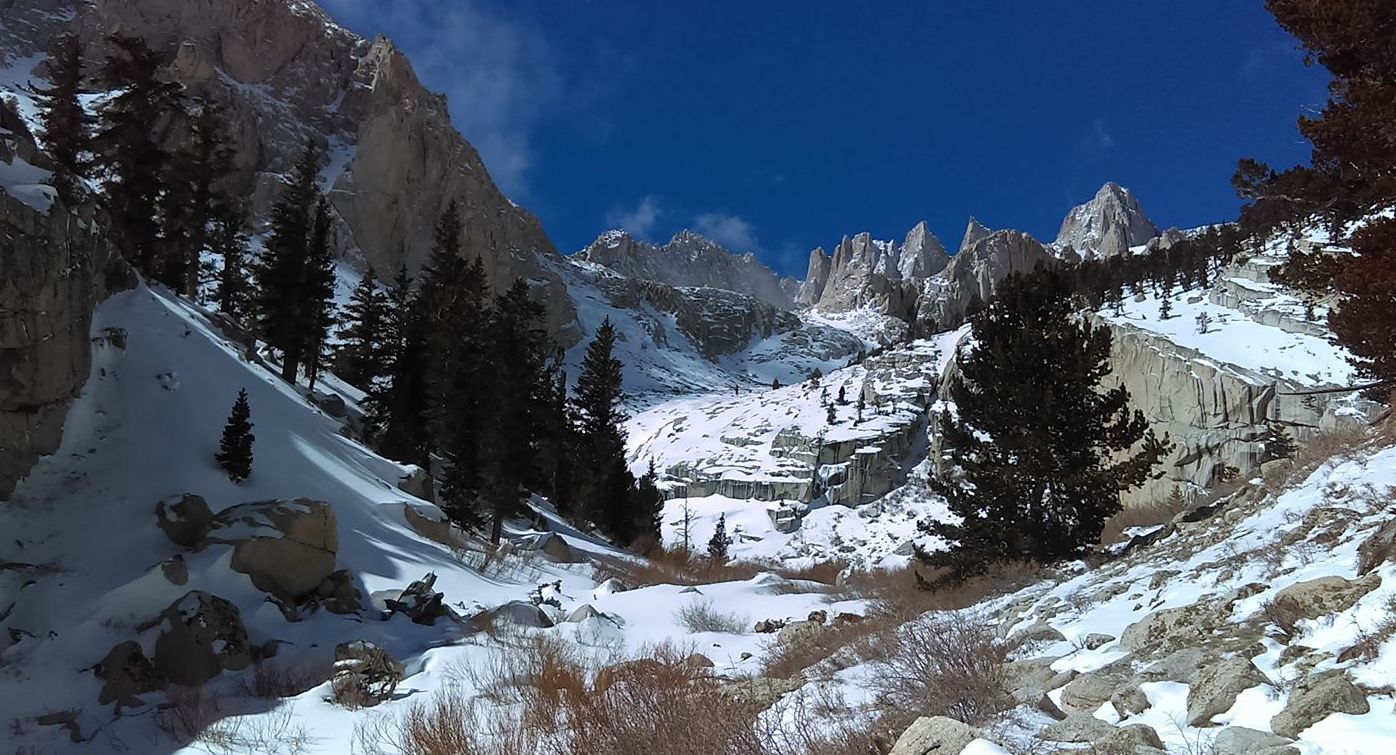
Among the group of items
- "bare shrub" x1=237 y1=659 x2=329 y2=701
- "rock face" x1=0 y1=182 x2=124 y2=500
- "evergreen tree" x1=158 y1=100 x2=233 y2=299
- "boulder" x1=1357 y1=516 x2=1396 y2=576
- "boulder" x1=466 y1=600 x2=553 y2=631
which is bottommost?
"bare shrub" x1=237 y1=659 x2=329 y2=701

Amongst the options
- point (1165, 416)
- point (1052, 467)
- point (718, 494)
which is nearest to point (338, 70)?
point (718, 494)

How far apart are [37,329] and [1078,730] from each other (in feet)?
48.9

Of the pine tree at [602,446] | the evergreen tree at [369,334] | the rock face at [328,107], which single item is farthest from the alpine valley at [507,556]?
the rock face at [328,107]

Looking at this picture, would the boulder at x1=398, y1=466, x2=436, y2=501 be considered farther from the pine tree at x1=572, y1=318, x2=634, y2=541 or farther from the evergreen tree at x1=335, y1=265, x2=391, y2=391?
the pine tree at x1=572, y1=318, x2=634, y2=541

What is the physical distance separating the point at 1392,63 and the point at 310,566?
50.1 ft

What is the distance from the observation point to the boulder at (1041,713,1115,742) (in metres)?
3.77

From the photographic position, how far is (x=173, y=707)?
788 centimetres

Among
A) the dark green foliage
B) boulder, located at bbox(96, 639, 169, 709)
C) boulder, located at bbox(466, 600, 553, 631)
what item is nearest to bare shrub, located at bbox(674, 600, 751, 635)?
boulder, located at bbox(466, 600, 553, 631)

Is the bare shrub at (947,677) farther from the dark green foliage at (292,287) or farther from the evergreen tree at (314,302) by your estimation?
the evergreen tree at (314,302)

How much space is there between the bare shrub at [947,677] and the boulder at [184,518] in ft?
35.1

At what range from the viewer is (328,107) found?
134125 mm

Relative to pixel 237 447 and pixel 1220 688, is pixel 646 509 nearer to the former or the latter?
pixel 237 447

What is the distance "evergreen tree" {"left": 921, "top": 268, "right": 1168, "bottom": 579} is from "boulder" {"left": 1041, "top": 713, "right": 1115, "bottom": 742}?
34.9 ft

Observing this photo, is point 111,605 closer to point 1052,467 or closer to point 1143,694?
point 1143,694
